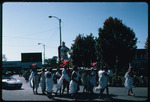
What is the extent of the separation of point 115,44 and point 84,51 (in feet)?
40.0

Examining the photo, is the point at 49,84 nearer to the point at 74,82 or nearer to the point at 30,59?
the point at 74,82

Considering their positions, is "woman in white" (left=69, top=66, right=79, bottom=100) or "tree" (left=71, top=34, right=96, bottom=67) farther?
"tree" (left=71, top=34, right=96, bottom=67)

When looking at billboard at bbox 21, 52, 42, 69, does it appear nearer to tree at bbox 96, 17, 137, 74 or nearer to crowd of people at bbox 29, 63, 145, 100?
tree at bbox 96, 17, 137, 74

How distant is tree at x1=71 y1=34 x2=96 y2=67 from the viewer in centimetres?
3925

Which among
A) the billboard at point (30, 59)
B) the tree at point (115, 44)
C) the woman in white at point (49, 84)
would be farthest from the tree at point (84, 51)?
the billboard at point (30, 59)

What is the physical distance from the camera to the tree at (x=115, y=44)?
28141 mm

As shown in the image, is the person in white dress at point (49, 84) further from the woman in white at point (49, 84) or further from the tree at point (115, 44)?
the tree at point (115, 44)

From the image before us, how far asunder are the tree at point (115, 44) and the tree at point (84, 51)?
9184 millimetres

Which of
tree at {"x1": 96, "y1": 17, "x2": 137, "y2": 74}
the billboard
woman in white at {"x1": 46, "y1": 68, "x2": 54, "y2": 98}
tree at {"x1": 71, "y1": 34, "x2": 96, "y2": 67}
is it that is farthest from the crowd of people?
the billboard

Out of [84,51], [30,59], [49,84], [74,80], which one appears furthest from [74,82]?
[30,59]

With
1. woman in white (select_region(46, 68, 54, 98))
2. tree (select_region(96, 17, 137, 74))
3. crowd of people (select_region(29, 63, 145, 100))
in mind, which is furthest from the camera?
tree (select_region(96, 17, 137, 74))

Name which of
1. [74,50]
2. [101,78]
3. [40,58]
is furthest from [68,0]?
[40,58]

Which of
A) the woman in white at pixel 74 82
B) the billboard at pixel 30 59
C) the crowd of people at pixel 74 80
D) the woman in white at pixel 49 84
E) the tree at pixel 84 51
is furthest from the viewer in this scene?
the billboard at pixel 30 59

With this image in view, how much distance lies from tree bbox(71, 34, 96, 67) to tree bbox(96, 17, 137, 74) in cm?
918
